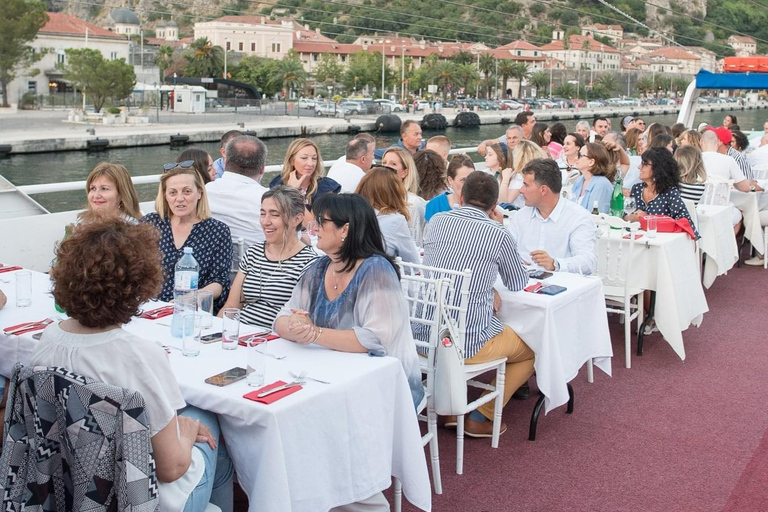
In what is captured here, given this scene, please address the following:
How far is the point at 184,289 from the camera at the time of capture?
315 centimetres

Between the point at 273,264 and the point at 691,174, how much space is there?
367 cm

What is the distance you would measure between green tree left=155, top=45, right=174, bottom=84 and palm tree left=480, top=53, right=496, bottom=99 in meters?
33.8

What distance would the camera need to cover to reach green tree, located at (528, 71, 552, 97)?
102625mm

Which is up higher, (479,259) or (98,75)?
(98,75)

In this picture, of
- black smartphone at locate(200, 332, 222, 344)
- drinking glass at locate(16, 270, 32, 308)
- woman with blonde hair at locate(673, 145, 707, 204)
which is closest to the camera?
black smartphone at locate(200, 332, 222, 344)

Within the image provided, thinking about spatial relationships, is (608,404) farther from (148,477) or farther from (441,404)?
(148,477)

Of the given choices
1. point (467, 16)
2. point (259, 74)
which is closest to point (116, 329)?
point (259, 74)

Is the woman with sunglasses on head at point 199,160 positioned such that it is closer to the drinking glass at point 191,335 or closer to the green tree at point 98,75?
the drinking glass at point 191,335

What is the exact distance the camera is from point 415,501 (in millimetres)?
2559

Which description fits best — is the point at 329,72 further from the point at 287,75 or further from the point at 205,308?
the point at 205,308

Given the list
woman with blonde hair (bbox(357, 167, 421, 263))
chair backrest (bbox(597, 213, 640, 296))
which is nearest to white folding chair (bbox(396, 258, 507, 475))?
woman with blonde hair (bbox(357, 167, 421, 263))

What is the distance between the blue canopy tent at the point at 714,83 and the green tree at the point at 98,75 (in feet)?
110

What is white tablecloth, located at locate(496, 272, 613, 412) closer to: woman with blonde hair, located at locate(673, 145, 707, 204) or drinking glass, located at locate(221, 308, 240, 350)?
drinking glass, located at locate(221, 308, 240, 350)

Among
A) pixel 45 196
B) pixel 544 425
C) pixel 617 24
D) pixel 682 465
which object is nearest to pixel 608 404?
pixel 544 425
